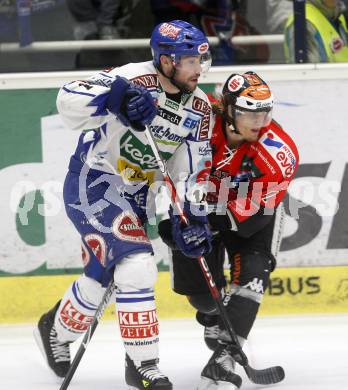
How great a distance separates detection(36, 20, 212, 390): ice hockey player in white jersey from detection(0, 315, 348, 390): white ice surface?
285 millimetres

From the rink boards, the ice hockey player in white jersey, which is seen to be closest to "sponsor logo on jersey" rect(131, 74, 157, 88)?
the ice hockey player in white jersey

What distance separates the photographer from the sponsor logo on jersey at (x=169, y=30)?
11.9 ft

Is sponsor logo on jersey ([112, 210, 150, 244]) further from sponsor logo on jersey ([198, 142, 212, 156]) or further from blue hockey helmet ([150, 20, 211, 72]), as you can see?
blue hockey helmet ([150, 20, 211, 72])

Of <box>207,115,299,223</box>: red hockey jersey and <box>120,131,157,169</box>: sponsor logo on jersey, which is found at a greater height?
<box>120,131,157,169</box>: sponsor logo on jersey

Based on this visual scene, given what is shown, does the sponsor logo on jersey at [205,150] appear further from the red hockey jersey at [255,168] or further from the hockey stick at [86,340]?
the hockey stick at [86,340]

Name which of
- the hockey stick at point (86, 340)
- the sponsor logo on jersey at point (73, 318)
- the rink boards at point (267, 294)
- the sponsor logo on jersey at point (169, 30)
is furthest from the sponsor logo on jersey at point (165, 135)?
the rink boards at point (267, 294)

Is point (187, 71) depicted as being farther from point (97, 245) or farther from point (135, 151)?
point (97, 245)

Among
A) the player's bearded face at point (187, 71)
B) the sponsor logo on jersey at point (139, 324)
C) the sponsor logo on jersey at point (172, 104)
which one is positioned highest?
the player's bearded face at point (187, 71)

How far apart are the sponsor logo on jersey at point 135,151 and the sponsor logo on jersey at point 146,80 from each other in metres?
0.18

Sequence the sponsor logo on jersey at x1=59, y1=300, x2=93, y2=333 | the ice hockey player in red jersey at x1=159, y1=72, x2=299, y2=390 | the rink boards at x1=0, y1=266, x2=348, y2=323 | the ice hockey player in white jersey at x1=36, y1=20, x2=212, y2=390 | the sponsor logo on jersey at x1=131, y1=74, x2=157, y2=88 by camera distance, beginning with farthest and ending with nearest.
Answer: the rink boards at x1=0, y1=266, x2=348, y2=323 → the sponsor logo on jersey at x1=59, y1=300, x2=93, y2=333 → the ice hockey player in red jersey at x1=159, y1=72, x2=299, y2=390 → the sponsor logo on jersey at x1=131, y1=74, x2=157, y2=88 → the ice hockey player in white jersey at x1=36, y1=20, x2=212, y2=390

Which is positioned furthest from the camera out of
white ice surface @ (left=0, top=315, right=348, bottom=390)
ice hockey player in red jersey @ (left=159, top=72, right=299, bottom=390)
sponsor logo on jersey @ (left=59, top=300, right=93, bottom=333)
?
white ice surface @ (left=0, top=315, right=348, bottom=390)

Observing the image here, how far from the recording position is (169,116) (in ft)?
12.2

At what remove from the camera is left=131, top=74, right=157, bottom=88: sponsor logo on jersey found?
3.69 metres

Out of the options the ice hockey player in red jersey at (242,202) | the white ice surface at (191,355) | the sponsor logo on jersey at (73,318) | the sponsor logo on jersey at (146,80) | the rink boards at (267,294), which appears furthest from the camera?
the rink boards at (267,294)
